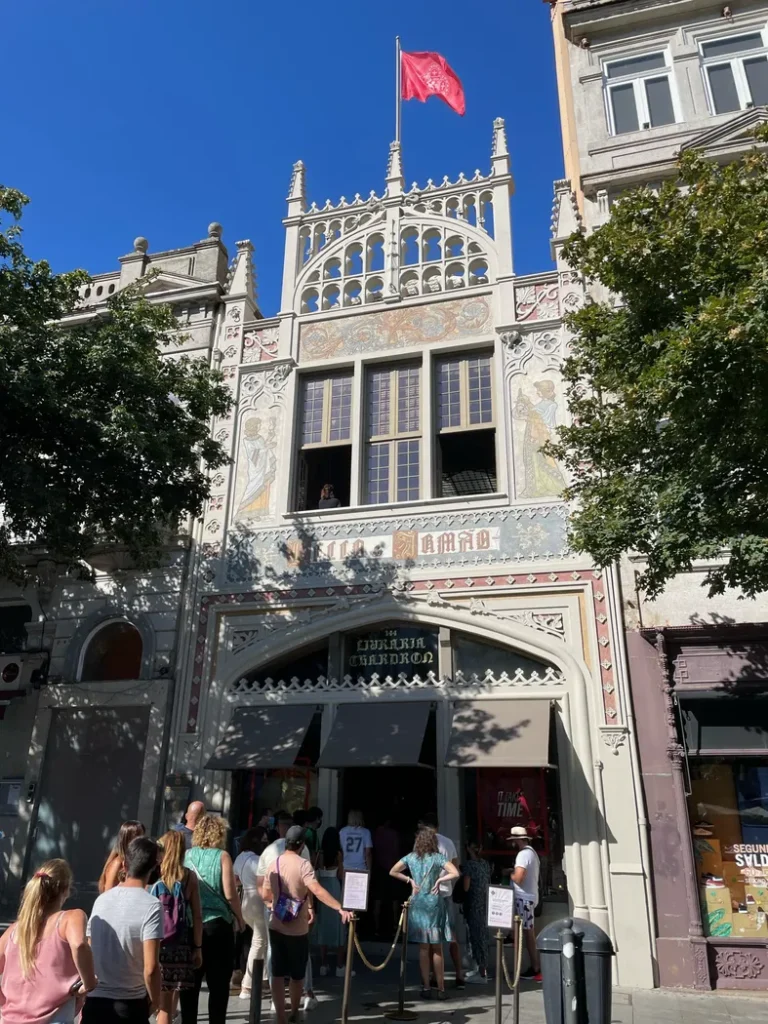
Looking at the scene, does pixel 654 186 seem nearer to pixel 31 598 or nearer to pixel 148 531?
pixel 148 531

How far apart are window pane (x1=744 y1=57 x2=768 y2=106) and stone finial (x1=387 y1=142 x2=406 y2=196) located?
23.4ft

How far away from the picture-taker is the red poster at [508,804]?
37.8 ft

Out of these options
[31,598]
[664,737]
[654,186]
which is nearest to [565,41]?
[654,186]

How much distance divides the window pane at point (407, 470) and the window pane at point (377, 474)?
24 cm

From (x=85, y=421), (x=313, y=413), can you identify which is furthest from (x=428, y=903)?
(x=313, y=413)

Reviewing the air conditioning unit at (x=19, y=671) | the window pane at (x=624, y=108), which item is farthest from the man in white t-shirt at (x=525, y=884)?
the window pane at (x=624, y=108)

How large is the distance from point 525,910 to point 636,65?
16484 mm

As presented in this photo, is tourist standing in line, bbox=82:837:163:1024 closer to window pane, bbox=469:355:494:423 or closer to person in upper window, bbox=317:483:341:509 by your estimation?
person in upper window, bbox=317:483:341:509

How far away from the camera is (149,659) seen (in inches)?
542

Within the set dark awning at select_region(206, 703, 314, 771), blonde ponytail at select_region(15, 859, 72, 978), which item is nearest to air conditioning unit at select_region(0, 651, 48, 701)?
dark awning at select_region(206, 703, 314, 771)

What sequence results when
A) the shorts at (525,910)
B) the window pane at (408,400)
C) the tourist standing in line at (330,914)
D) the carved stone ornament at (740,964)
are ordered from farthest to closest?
the window pane at (408,400) → the tourist standing in line at (330,914) → the carved stone ornament at (740,964) → the shorts at (525,910)

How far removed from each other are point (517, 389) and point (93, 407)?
23.5 feet

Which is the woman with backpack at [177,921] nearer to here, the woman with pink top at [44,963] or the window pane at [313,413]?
the woman with pink top at [44,963]

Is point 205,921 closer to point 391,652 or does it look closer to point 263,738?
point 263,738
